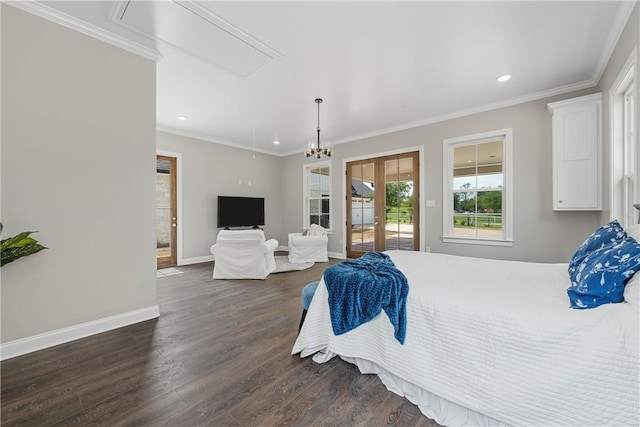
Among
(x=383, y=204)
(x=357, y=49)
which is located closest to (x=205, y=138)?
(x=383, y=204)

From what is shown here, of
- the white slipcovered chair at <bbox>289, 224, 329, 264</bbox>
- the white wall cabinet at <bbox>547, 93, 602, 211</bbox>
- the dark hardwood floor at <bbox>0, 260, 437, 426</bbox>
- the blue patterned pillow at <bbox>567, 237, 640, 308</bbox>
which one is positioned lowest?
the dark hardwood floor at <bbox>0, 260, 437, 426</bbox>

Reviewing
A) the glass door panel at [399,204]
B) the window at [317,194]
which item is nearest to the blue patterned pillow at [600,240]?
the glass door panel at [399,204]

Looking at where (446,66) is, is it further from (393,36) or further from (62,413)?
(62,413)

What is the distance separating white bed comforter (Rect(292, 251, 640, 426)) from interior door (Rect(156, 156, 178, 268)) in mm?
4764

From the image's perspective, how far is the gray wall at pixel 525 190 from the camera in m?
3.63

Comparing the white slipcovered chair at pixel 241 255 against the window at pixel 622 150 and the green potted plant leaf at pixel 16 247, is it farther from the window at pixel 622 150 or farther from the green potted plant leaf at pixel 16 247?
the window at pixel 622 150

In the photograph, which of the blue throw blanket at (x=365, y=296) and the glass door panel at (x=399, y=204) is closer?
the blue throw blanket at (x=365, y=296)

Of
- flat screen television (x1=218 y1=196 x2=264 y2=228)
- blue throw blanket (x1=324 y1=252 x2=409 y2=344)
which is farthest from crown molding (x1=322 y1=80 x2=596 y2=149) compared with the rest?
blue throw blanket (x1=324 y1=252 x2=409 y2=344)

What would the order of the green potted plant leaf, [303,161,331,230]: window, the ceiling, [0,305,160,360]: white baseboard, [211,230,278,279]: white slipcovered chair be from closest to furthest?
the green potted plant leaf → [0,305,160,360]: white baseboard → the ceiling → [211,230,278,279]: white slipcovered chair → [303,161,331,230]: window

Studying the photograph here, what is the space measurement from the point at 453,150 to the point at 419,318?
12.8 ft

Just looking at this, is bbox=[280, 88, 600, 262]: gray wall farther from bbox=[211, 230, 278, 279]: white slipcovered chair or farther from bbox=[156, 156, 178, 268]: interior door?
bbox=[156, 156, 178, 268]: interior door

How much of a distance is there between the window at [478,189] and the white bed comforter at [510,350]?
2.52m

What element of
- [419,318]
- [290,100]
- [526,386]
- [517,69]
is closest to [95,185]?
[290,100]

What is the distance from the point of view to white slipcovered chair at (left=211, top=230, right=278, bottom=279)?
4.26 metres
